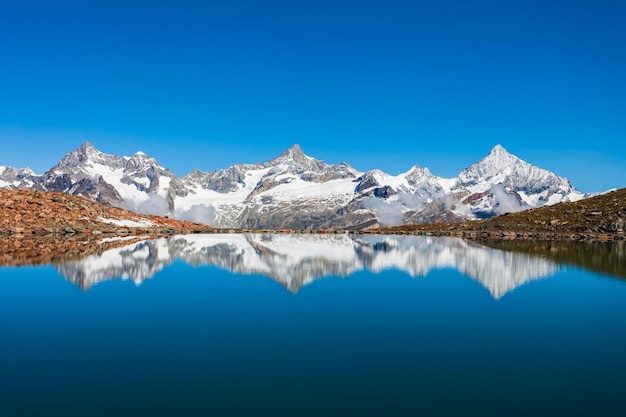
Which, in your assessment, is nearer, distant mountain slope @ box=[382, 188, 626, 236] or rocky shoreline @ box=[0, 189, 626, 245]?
rocky shoreline @ box=[0, 189, 626, 245]

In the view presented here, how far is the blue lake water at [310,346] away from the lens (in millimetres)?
14938

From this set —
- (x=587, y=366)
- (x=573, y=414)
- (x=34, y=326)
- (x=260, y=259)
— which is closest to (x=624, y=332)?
(x=587, y=366)

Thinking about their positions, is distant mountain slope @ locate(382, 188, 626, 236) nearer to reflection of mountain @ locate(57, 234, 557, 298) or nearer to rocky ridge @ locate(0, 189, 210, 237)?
reflection of mountain @ locate(57, 234, 557, 298)

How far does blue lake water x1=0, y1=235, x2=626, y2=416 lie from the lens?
49.0ft

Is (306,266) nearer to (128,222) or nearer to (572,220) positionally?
(128,222)

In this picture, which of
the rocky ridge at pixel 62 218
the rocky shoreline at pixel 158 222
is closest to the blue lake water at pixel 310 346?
the rocky ridge at pixel 62 218

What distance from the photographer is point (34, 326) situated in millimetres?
23781

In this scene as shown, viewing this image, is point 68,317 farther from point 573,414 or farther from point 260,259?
point 260,259

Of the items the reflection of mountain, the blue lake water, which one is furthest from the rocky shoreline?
the blue lake water

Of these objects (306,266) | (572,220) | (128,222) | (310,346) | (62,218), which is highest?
(572,220)

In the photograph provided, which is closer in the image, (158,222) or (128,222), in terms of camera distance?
(128,222)

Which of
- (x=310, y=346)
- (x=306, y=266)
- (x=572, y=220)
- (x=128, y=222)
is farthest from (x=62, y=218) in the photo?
(x=572, y=220)

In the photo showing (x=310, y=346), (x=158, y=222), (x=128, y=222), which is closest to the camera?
(x=310, y=346)

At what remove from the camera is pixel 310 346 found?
2058 cm
